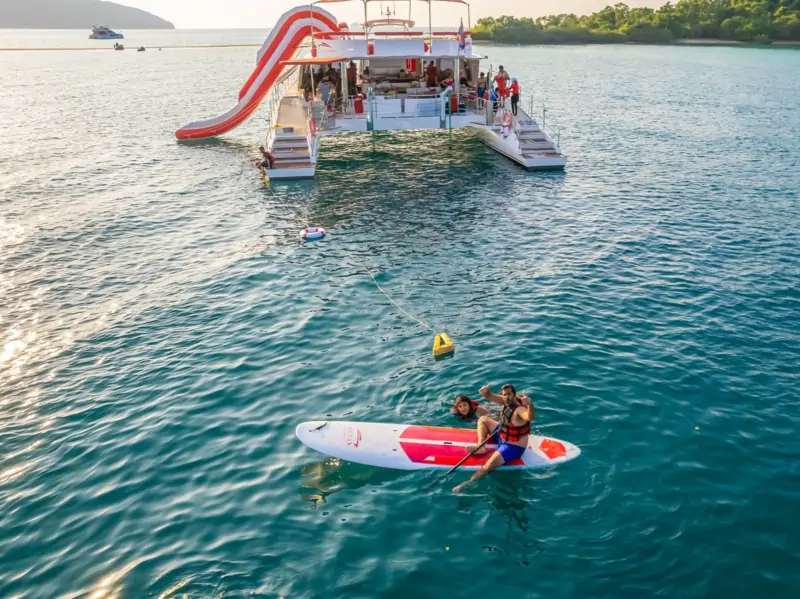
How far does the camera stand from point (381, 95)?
38688 mm

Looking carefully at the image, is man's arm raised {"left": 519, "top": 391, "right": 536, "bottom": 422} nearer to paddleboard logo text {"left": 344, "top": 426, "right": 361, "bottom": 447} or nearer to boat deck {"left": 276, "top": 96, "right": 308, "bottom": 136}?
paddleboard logo text {"left": 344, "top": 426, "right": 361, "bottom": 447}

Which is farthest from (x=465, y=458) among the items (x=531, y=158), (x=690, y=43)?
(x=690, y=43)

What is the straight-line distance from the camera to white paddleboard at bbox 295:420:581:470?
45.1 feet

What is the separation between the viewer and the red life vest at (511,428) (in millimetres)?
13523

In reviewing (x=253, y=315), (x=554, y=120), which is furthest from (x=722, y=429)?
(x=554, y=120)

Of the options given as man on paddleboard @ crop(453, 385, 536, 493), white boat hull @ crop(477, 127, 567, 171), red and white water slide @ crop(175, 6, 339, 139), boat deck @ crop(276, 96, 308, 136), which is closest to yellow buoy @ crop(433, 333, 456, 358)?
man on paddleboard @ crop(453, 385, 536, 493)

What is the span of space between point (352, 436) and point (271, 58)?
37.5 m

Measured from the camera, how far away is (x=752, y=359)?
692 inches

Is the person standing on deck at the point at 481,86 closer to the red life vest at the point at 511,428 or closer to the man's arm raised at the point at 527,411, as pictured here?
the man's arm raised at the point at 527,411

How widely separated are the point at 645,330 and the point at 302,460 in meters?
11.0

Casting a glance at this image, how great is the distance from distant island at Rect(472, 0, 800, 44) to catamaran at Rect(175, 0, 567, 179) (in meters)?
139

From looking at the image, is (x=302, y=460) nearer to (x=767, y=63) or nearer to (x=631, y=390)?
(x=631, y=390)

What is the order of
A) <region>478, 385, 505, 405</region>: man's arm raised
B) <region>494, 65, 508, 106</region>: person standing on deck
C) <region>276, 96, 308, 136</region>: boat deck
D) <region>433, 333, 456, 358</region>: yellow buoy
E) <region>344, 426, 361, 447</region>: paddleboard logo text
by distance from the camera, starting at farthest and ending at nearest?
<region>276, 96, 308, 136</region>: boat deck → <region>494, 65, 508, 106</region>: person standing on deck → <region>433, 333, 456, 358</region>: yellow buoy → <region>478, 385, 505, 405</region>: man's arm raised → <region>344, 426, 361, 447</region>: paddleboard logo text

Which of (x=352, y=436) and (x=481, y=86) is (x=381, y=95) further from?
(x=352, y=436)
